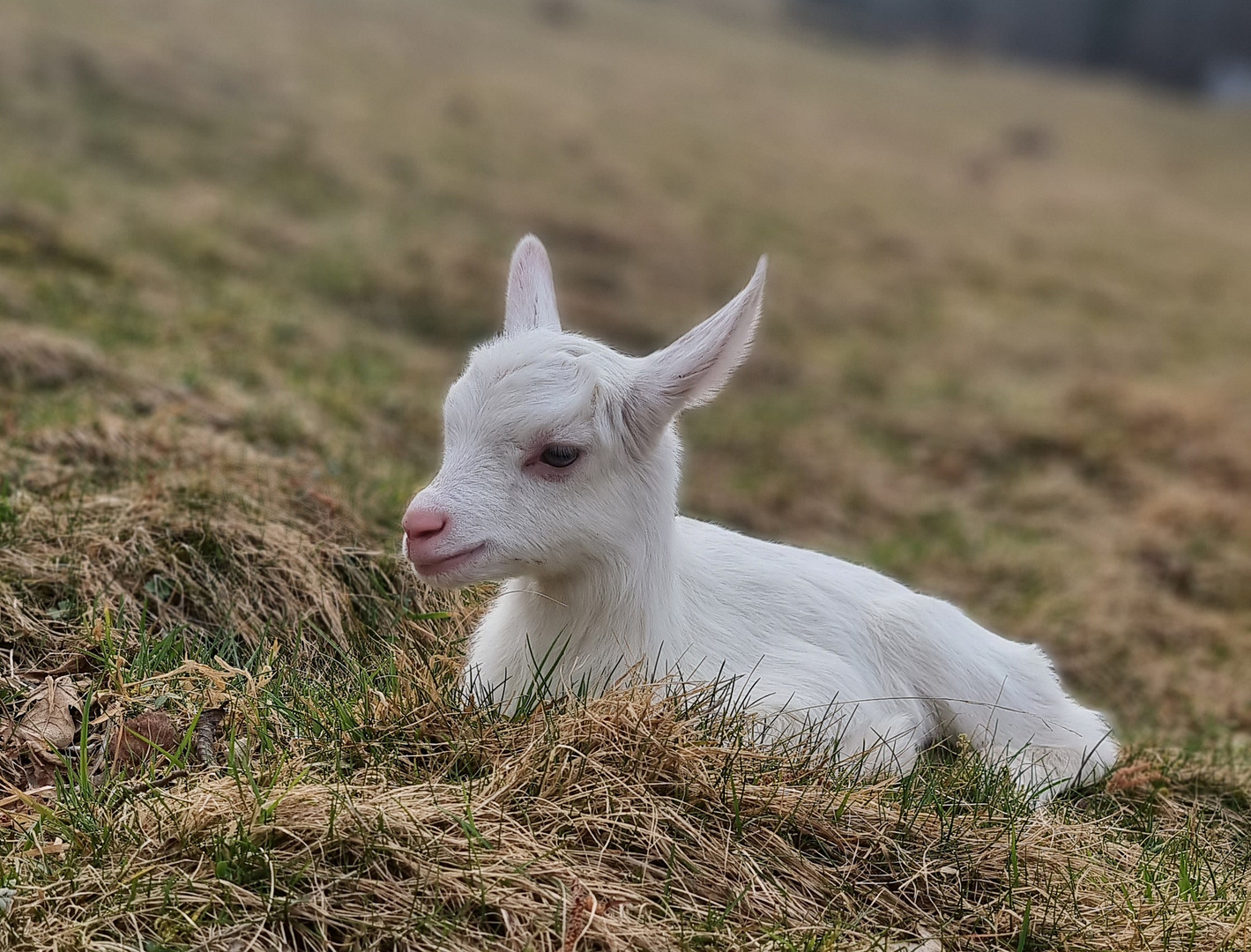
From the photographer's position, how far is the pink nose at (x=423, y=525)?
3.50 meters

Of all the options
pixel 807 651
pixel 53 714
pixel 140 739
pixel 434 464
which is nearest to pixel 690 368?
pixel 807 651

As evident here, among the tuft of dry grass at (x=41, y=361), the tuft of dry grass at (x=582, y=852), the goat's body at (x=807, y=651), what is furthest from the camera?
the tuft of dry grass at (x=41, y=361)

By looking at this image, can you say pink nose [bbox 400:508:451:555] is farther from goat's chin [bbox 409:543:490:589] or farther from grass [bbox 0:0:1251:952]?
grass [bbox 0:0:1251:952]

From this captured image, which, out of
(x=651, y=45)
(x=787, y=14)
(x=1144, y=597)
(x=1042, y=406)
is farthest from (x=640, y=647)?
(x=787, y=14)

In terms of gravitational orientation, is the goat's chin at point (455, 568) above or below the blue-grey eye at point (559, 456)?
below

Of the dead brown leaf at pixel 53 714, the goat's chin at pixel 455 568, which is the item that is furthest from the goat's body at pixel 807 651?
the dead brown leaf at pixel 53 714

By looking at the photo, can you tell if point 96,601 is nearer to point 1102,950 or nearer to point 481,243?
point 1102,950

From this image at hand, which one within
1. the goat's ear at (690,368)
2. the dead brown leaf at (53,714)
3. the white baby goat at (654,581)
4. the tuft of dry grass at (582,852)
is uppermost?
the goat's ear at (690,368)

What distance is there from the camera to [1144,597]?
8688mm

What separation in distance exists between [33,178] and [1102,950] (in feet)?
41.8

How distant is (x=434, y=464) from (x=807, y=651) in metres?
4.77

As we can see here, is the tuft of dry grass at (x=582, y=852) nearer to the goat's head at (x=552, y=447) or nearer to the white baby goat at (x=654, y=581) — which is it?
the white baby goat at (x=654, y=581)

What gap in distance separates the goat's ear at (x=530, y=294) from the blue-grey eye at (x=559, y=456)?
0.66 m

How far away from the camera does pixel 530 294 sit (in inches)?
170
